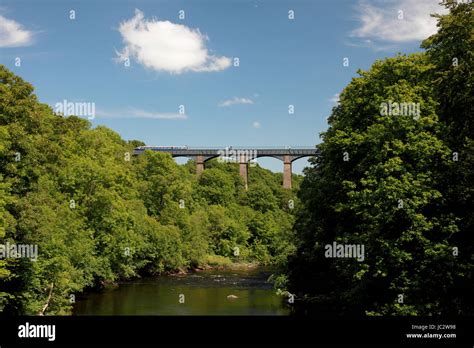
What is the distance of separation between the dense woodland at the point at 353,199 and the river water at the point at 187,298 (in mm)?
1852

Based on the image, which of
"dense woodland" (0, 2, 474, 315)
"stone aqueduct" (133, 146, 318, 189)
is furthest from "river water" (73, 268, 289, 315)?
"stone aqueduct" (133, 146, 318, 189)

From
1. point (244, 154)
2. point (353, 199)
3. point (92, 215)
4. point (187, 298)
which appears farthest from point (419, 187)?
point (244, 154)

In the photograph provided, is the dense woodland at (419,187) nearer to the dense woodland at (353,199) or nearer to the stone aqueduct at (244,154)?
the dense woodland at (353,199)

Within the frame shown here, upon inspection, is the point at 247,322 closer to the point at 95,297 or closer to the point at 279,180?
the point at 95,297

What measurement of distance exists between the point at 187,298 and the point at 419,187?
22.2 meters

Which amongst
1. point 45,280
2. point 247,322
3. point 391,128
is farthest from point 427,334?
point 45,280

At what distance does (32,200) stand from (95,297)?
14.3 m

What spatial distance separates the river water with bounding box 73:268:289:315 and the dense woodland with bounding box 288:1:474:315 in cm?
1140

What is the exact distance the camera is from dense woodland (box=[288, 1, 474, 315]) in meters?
17.6

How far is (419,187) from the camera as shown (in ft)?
61.8

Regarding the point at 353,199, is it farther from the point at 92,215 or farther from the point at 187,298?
the point at 92,215

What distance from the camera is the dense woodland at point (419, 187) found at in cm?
1759

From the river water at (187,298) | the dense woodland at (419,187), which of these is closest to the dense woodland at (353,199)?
the dense woodland at (419,187)

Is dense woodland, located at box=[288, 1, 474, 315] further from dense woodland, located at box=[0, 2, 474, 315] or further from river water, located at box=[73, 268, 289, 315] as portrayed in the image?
river water, located at box=[73, 268, 289, 315]
